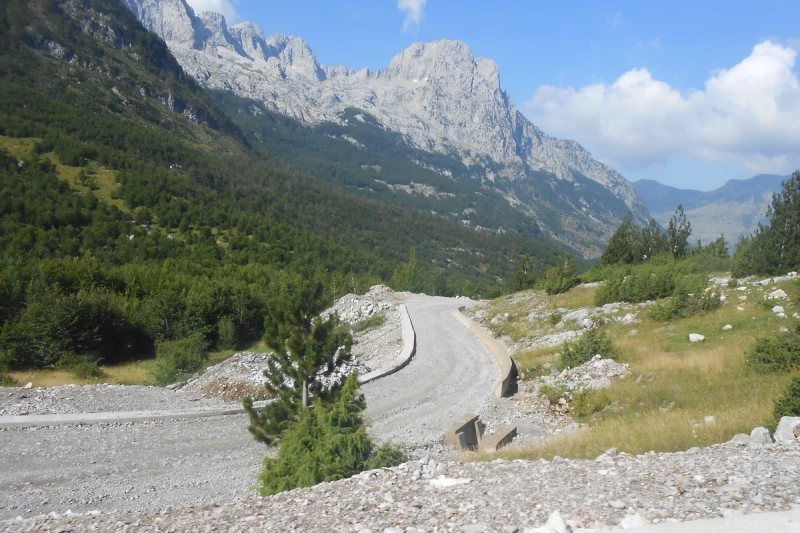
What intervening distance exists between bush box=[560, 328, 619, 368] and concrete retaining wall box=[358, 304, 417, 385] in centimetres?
812

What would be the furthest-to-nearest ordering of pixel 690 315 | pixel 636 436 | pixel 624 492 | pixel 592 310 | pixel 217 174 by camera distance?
pixel 217 174 → pixel 592 310 → pixel 690 315 → pixel 636 436 → pixel 624 492

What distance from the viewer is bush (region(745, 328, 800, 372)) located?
40.9ft

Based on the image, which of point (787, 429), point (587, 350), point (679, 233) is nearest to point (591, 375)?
point (587, 350)

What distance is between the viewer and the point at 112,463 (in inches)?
501

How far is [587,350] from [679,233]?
38323mm

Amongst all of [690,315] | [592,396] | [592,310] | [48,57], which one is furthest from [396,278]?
[48,57]

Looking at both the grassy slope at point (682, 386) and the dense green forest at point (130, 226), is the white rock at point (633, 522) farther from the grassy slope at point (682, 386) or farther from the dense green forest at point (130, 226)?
the dense green forest at point (130, 226)

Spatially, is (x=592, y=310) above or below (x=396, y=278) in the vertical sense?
below

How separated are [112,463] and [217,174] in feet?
472

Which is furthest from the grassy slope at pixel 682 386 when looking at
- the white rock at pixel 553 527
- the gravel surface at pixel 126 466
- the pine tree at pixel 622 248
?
the pine tree at pixel 622 248

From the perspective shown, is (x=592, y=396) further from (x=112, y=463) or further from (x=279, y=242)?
(x=279, y=242)

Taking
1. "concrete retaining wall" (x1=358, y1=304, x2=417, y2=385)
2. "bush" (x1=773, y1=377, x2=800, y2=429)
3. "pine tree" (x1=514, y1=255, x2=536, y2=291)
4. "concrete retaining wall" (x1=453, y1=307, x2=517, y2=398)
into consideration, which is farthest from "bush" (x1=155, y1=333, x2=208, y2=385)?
"pine tree" (x1=514, y1=255, x2=536, y2=291)

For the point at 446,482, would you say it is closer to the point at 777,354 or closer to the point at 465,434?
the point at 465,434

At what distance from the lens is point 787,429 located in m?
8.12
